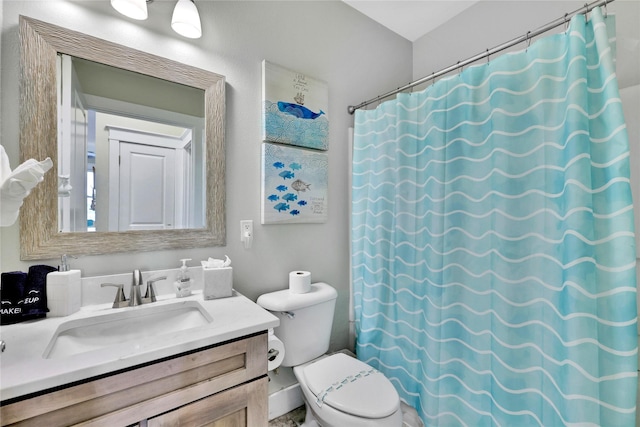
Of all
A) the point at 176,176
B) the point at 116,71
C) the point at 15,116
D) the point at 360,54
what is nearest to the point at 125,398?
the point at 176,176

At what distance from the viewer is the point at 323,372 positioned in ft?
4.43

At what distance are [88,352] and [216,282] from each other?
48 cm

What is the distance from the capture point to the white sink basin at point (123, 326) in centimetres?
87

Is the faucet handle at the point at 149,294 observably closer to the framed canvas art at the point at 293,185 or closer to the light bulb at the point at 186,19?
the framed canvas art at the point at 293,185

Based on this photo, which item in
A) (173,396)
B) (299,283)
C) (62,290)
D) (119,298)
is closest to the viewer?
(173,396)

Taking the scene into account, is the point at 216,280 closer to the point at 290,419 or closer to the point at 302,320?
the point at 302,320

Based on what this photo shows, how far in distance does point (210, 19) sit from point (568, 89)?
5.04 feet

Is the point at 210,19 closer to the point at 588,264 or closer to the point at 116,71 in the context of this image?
the point at 116,71

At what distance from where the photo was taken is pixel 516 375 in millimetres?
1087

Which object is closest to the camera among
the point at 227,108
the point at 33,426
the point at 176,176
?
the point at 33,426

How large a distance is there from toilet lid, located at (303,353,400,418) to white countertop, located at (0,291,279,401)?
523 millimetres

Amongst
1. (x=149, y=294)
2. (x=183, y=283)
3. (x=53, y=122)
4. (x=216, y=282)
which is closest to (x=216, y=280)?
(x=216, y=282)

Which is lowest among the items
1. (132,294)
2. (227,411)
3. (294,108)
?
(227,411)

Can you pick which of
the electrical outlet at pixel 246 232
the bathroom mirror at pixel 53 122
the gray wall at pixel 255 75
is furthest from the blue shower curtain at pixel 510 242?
the bathroom mirror at pixel 53 122
